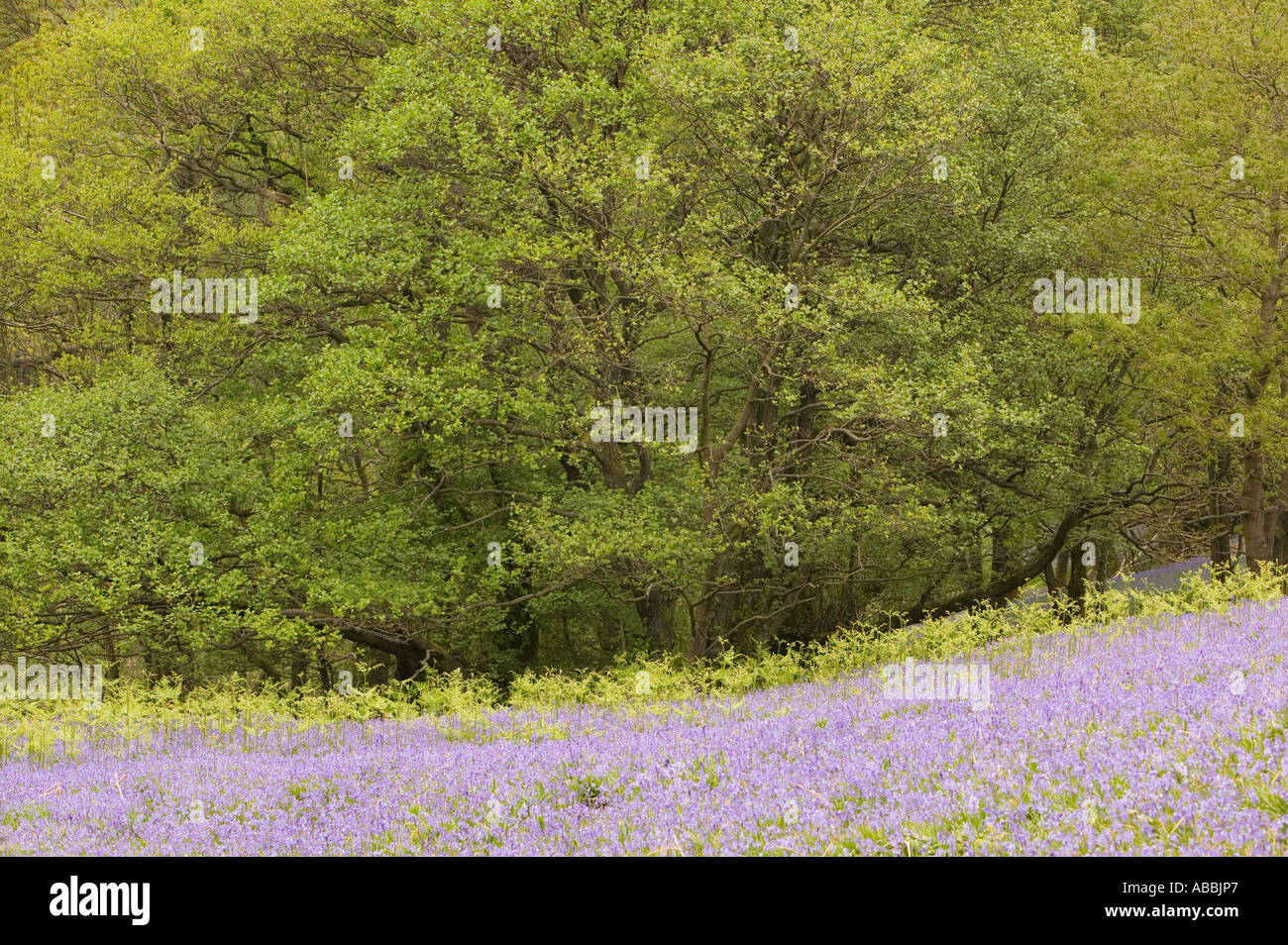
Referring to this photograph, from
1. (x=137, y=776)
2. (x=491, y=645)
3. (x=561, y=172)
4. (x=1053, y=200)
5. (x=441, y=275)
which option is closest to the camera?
(x=137, y=776)

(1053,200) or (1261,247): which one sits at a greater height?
(1053,200)

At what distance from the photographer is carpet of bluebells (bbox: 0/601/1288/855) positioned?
19.2 feet

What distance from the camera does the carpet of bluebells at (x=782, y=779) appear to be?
5.85 meters

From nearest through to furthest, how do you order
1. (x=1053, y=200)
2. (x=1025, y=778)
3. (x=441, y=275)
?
1. (x=1025, y=778)
2. (x=441, y=275)
3. (x=1053, y=200)

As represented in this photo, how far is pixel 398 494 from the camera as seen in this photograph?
27.4m

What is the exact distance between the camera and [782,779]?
293 inches

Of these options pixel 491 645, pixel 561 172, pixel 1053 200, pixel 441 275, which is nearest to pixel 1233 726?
pixel 561 172

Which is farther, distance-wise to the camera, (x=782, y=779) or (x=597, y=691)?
(x=597, y=691)

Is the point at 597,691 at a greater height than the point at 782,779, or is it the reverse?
the point at 782,779

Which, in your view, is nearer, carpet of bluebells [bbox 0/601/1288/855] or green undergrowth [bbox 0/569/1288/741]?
carpet of bluebells [bbox 0/601/1288/855]

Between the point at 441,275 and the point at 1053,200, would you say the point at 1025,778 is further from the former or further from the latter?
the point at 1053,200

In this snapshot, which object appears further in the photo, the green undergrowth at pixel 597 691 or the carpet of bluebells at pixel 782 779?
the green undergrowth at pixel 597 691

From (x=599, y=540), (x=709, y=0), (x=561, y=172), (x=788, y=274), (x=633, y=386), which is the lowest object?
(x=599, y=540)

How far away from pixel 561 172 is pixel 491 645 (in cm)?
1376
